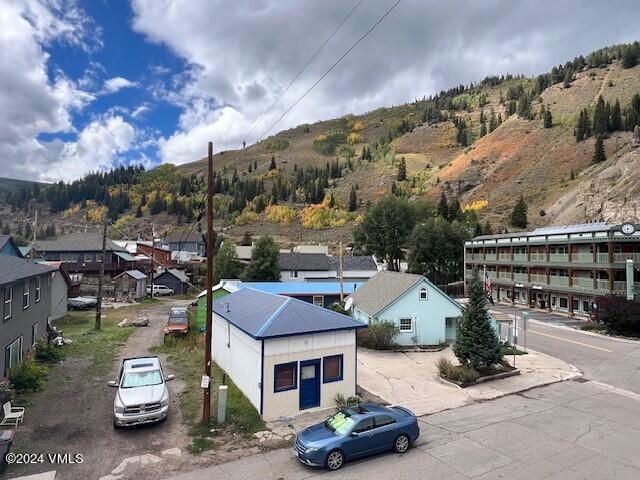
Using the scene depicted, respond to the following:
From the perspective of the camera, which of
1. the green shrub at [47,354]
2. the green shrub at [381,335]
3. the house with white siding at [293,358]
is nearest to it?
the house with white siding at [293,358]

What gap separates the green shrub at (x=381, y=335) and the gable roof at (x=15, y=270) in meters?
18.8

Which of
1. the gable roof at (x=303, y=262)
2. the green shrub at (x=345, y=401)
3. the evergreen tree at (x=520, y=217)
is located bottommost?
the green shrub at (x=345, y=401)

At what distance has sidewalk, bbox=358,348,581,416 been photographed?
17203 mm

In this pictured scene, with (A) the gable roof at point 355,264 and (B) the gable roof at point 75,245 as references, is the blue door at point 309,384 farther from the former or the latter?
(B) the gable roof at point 75,245

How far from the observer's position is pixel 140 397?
14195 millimetres

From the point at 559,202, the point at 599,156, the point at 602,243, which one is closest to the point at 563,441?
the point at 602,243

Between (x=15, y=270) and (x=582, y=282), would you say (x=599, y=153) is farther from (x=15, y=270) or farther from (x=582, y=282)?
(x=15, y=270)

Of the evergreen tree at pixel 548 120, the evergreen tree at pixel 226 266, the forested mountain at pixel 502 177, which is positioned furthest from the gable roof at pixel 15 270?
the evergreen tree at pixel 548 120

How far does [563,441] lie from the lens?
42.3ft

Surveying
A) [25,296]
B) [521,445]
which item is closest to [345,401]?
[521,445]

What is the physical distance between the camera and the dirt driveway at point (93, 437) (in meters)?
11.2

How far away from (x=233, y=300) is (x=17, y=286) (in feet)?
33.9

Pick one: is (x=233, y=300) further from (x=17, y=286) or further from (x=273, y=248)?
(x=273, y=248)

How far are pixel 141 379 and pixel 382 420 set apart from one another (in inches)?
361
